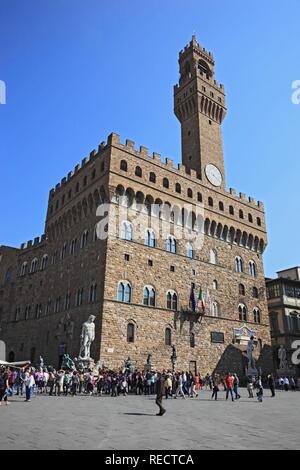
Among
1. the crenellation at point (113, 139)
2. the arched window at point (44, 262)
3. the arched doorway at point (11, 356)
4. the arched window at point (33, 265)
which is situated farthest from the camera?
the arched window at point (33, 265)

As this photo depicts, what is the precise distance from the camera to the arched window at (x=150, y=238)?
28.6 metres

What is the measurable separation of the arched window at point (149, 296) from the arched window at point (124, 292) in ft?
5.11

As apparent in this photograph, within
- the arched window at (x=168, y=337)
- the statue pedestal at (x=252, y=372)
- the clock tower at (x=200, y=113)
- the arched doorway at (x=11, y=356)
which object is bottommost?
the statue pedestal at (x=252, y=372)

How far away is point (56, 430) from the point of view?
320 inches

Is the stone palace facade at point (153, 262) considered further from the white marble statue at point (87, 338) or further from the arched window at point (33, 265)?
the white marble statue at point (87, 338)

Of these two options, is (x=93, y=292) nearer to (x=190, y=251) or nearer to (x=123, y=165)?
(x=190, y=251)

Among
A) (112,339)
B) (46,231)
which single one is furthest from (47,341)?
(46,231)

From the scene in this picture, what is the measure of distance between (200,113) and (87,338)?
25644mm

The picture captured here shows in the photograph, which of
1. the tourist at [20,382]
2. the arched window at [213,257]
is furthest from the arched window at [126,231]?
the tourist at [20,382]

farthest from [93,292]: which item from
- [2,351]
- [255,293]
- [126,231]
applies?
[255,293]

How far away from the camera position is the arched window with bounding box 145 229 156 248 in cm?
2859

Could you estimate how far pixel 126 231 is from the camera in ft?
90.2

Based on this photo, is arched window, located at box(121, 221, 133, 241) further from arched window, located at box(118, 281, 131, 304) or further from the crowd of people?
the crowd of people
